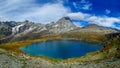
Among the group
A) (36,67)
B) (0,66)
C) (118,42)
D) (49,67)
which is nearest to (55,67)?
(49,67)

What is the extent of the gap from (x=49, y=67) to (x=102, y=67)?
1465 cm

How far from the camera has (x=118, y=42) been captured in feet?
282

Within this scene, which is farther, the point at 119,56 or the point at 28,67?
the point at 119,56

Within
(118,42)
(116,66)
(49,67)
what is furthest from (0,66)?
(118,42)

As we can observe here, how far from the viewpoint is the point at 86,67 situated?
53.7 meters

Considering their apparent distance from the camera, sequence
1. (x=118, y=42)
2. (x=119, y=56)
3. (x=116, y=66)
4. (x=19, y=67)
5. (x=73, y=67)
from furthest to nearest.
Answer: (x=118, y=42)
(x=119, y=56)
(x=73, y=67)
(x=19, y=67)
(x=116, y=66)

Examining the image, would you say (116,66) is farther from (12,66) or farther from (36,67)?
(12,66)

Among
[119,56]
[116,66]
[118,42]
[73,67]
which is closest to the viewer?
[116,66]

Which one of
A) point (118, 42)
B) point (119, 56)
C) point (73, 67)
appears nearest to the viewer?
point (73, 67)

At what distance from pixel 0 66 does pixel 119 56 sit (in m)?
35.6

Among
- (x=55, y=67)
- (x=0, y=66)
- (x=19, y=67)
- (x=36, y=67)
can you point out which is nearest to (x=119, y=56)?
(x=55, y=67)

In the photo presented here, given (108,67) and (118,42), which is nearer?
(108,67)

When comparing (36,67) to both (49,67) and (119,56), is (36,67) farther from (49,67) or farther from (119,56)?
(119,56)

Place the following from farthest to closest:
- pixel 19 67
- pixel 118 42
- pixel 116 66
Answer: pixel 118 42, pixel 19 67, pixel 116 66
